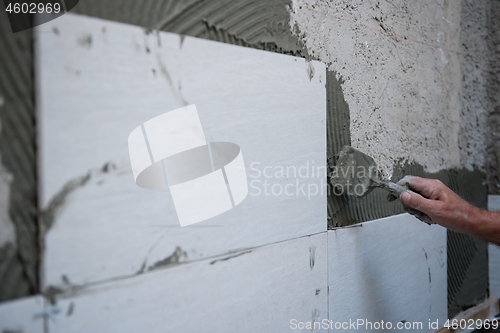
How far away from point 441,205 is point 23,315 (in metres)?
0.98

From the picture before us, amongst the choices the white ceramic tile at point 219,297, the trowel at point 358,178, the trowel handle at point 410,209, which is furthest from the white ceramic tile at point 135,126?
the trowel handle at point 410,209

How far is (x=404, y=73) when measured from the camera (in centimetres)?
121

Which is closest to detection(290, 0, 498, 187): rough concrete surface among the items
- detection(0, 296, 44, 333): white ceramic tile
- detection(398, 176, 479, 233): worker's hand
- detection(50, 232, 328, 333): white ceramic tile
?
detection(398, 176, 479, 233): worker's hand

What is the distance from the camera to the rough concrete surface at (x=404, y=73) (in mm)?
979

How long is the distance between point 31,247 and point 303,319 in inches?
26.1

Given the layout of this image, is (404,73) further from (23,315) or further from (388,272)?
(23,315)

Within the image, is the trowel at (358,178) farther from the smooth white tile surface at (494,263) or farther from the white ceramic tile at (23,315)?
the smooth white tile surface at (494,263)

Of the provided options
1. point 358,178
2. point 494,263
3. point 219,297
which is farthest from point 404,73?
point 494,263

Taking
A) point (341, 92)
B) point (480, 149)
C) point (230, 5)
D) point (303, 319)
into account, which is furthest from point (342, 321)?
point (480, 149)

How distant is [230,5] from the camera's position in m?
0.75

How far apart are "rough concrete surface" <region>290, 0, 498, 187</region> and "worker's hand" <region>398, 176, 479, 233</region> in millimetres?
198

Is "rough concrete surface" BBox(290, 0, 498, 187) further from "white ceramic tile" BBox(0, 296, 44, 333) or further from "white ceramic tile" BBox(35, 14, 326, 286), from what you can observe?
"white ceramic tile" BBox(0, 296, 44, 333)

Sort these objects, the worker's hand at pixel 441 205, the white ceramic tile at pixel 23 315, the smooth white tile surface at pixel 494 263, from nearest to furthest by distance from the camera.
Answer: the white ceramic tile at pixel 23 315 < the worker's hand at pixel 441 205 < the smooth white tile surface at pixel 494 263

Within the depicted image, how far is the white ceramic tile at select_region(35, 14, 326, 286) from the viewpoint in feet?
1.69
